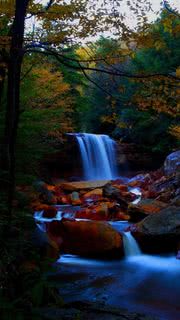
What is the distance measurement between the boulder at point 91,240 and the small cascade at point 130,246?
207mm

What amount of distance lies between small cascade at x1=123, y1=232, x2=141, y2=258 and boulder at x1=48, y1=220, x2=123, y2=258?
0.21 metres

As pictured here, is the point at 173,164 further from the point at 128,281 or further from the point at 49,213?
the point at 128,281

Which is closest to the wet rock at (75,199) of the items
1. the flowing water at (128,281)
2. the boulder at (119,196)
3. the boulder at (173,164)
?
the boulder at (119,196)

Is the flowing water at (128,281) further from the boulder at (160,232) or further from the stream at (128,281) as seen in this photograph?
the boulder at (160,232)

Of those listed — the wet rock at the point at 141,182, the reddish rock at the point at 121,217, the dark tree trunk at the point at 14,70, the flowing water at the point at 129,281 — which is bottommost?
the flowing water at the point at 129,281

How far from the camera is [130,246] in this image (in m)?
9.57

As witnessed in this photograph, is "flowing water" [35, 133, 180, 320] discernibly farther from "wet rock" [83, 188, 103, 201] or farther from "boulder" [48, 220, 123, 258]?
"wet rock" [83, 188, 103, 201]

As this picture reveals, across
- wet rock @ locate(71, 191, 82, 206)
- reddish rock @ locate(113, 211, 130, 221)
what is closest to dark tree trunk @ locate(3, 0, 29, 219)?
reddish rock @ locate(113, 211, 130, 221)

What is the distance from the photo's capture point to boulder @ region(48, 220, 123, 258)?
29.6 feet

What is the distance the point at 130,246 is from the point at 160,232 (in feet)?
3.03

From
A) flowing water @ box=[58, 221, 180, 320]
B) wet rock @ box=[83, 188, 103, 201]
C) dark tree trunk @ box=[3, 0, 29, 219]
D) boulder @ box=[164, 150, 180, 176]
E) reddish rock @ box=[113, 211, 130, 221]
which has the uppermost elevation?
dark tree trunk @ box=[3, 0, 29, 219]

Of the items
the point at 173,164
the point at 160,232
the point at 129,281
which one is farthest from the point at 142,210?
the point at 173,164

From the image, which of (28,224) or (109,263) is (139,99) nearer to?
(28,224)

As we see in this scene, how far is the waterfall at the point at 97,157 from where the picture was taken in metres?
21.8
